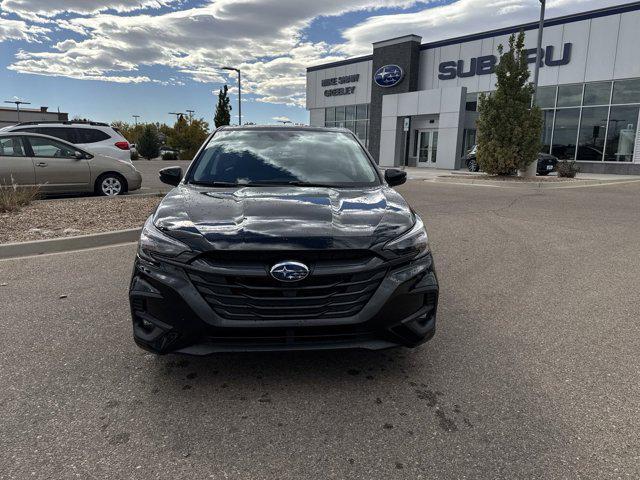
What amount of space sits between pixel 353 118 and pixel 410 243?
125ft

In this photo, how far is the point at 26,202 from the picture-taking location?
871 cm

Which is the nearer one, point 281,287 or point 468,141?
point 281,287

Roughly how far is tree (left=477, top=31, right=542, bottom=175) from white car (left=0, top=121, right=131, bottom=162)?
13.8 meters

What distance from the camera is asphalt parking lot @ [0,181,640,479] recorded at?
7.61ft

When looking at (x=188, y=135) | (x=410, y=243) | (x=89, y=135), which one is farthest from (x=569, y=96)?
(x=188, y=135)

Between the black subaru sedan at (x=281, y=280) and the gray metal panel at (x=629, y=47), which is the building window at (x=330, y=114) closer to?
the gray metal panel at (x=629, y=47)

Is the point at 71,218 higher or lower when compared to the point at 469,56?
lower

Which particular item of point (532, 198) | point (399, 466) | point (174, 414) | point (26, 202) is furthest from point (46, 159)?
point (532, 198)

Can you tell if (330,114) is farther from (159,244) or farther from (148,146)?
(159,244)

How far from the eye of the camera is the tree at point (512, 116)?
18.8 meters

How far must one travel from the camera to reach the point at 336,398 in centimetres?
288

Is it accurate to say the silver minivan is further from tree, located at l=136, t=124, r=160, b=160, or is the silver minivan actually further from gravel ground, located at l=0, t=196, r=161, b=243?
tree, located at l=136, t=124, r=160, b=160

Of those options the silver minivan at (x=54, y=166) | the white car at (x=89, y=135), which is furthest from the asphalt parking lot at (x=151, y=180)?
the white car at (x=89, y=135)

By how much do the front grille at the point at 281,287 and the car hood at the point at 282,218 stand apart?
3.4 inches
